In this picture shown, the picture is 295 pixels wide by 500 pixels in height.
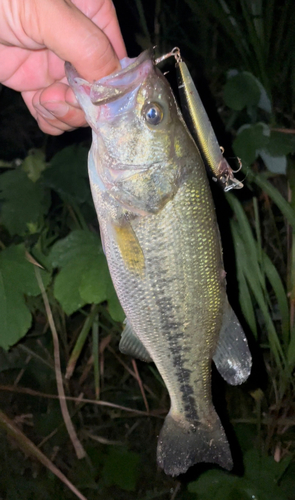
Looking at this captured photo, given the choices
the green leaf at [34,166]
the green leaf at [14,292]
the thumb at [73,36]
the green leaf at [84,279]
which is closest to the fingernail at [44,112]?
the thumb at [73,36]

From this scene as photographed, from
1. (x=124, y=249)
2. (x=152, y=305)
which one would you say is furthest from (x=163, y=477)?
(x=124, y=249)

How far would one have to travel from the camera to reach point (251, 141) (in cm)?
234

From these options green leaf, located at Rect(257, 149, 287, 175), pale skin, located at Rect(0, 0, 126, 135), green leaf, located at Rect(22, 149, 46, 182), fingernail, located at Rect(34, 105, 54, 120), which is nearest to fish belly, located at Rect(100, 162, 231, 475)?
pale skin, located at Rect(0, 0, 126, 135)

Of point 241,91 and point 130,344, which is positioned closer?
point 130,344

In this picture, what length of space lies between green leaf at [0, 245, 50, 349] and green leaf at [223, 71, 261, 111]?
1589 millimetres

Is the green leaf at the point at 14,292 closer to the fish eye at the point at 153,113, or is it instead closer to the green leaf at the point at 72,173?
the green leaf at the point at 72,173

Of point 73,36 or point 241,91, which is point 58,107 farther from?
point 241,91

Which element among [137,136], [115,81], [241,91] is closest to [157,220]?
[137,136]

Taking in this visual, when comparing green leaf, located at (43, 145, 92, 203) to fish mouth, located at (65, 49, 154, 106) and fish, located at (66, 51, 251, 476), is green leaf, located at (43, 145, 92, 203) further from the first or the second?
fish mouth, located at (65, 49, 154, 106)

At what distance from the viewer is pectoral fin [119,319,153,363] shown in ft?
4.59

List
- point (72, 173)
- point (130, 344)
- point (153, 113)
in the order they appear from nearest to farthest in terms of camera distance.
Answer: point (153, 113) < point (130, 344) < point (72, 173)

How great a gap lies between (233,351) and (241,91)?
5.86 ft

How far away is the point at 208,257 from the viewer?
1.22 meters

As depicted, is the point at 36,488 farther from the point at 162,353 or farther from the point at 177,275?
the point at 177,275
